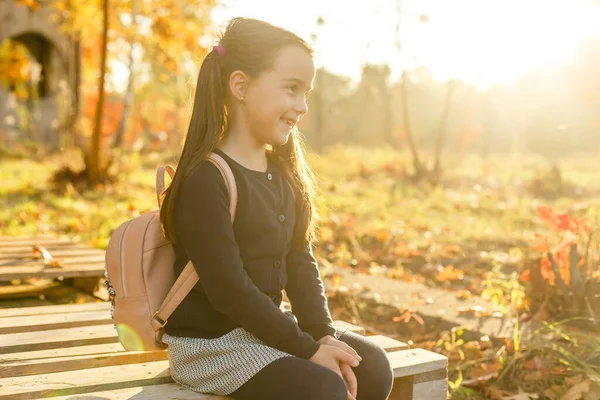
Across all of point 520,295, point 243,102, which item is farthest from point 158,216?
point 520,295

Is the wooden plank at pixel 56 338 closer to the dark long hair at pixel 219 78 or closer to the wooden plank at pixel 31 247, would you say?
the dark long hair at pixel 219 78

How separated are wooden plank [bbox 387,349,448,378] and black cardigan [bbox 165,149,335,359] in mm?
278

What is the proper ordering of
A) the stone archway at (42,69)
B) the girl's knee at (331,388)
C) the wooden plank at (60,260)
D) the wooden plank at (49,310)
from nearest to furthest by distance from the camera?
the girl's knee at (331,388)
the wooden plank at (49,310)
the wooden plank at (60,260)
the stone archway at (42,69)

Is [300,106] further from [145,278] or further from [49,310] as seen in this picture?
[49,310]

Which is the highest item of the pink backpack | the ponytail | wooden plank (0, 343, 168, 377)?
the ponytail

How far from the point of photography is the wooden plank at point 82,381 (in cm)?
201

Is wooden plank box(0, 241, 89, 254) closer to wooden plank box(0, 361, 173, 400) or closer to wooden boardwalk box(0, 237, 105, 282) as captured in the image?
wooden boardwalk box(0, 237, 105, 282)

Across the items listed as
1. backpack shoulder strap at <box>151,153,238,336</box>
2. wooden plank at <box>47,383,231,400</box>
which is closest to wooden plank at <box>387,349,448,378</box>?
wooden plank at <box>47,383,231,400</box>

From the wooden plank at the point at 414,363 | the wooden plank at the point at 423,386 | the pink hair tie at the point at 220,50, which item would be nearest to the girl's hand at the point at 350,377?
the wooden plank at the point at 414,363

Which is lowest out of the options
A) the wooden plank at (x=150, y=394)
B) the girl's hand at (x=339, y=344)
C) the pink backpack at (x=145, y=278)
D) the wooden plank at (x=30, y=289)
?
the wooden plank at (x=30, y=289)

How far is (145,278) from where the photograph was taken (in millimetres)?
2184

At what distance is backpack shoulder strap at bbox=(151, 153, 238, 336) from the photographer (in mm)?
2131

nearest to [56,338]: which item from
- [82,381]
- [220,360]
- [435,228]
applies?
[82,381]

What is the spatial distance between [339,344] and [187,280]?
519 millimetres
